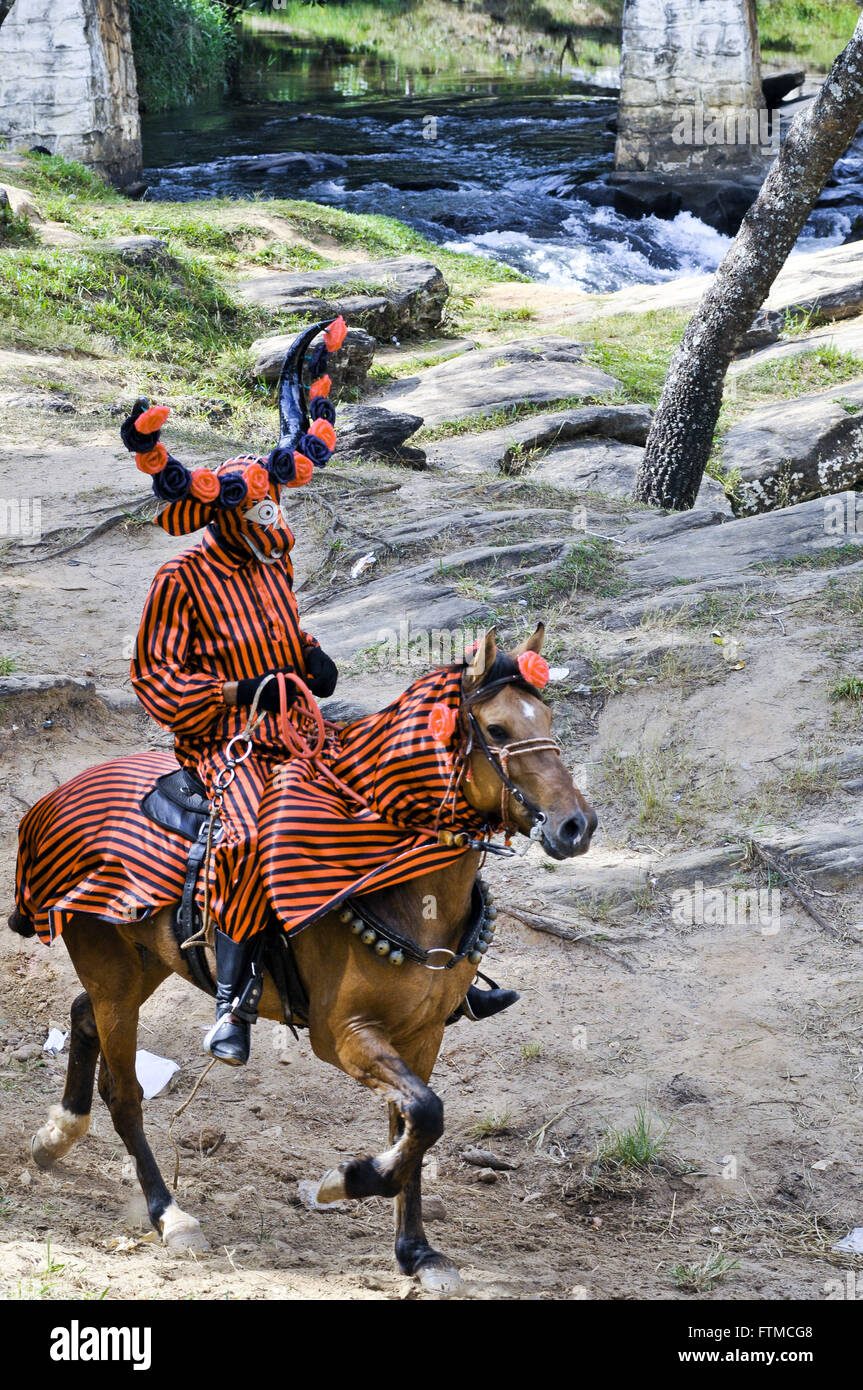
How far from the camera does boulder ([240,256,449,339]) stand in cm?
1550

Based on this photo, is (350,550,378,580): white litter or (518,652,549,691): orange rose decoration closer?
(518,652,549,691): orange rose decoration

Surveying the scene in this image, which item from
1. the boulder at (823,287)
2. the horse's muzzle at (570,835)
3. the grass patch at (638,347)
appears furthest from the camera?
the boulder at (823,287)

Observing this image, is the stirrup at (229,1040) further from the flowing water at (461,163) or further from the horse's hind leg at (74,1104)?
the flowing water at (461,163)

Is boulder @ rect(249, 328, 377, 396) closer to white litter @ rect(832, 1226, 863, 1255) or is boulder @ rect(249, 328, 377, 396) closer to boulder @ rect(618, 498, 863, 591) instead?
boulder @ rect(618, 498, 863, 591)

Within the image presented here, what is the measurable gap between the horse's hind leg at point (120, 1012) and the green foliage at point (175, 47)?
87.8 ft

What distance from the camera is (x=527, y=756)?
11.0 ft

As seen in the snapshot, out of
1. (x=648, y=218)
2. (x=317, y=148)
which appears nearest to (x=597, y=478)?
(x=648, y=218)

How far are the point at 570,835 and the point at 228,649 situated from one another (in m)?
1.48

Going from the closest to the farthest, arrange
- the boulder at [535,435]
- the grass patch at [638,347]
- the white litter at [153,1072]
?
the white litter at [153,1072] → the boulder at [535,435] → the grass patch at [638,347]

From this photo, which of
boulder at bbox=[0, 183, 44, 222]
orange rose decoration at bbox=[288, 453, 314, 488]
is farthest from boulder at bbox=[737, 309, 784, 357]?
orange rose decoration at bbox=[288, 453, 314, 488]

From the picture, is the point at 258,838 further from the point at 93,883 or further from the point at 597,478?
the point at 597,478

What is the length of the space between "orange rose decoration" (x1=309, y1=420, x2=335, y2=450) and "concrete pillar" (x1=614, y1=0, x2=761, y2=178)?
2120 centimetres

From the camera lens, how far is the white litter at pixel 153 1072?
16.9ft

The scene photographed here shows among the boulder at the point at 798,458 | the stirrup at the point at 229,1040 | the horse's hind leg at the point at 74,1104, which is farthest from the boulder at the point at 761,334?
the stirrup at the point at 229,1040
